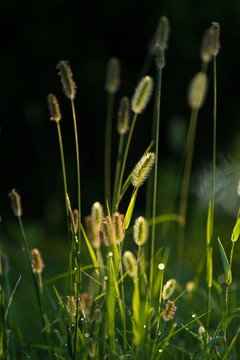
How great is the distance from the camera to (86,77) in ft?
16.5

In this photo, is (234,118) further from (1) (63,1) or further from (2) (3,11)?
(2) (3,11)

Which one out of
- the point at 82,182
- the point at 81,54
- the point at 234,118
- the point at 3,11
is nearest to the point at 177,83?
the point at 234,118

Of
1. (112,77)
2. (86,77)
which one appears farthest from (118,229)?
(86,77)

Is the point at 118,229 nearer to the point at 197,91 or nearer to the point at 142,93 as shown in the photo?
the point at 142,93

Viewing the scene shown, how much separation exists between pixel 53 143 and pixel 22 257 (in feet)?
8.27

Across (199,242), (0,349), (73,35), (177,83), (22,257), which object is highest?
(73,35)

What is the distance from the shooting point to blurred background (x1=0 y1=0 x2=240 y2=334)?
16.3ft

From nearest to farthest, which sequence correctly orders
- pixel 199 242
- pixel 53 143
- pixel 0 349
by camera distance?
pixel 0 349 → pixel 199 242 → pixel 53 143

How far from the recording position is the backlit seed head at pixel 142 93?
3.82 feet

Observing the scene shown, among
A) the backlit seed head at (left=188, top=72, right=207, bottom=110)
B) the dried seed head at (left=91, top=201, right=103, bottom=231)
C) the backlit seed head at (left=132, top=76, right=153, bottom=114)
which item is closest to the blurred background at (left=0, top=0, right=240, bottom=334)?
the backlit seed head at (left=188, top=72, right=207, bottom=110)

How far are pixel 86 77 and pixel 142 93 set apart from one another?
3.94 m

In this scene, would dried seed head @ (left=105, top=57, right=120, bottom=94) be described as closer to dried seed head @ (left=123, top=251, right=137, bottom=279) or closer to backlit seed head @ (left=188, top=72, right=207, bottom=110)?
backlit seed head @ (left=188, top=72, right=207, bottom=110)

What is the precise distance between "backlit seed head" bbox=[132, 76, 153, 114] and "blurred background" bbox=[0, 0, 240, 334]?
365 centimetres

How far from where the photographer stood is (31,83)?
517 cm
